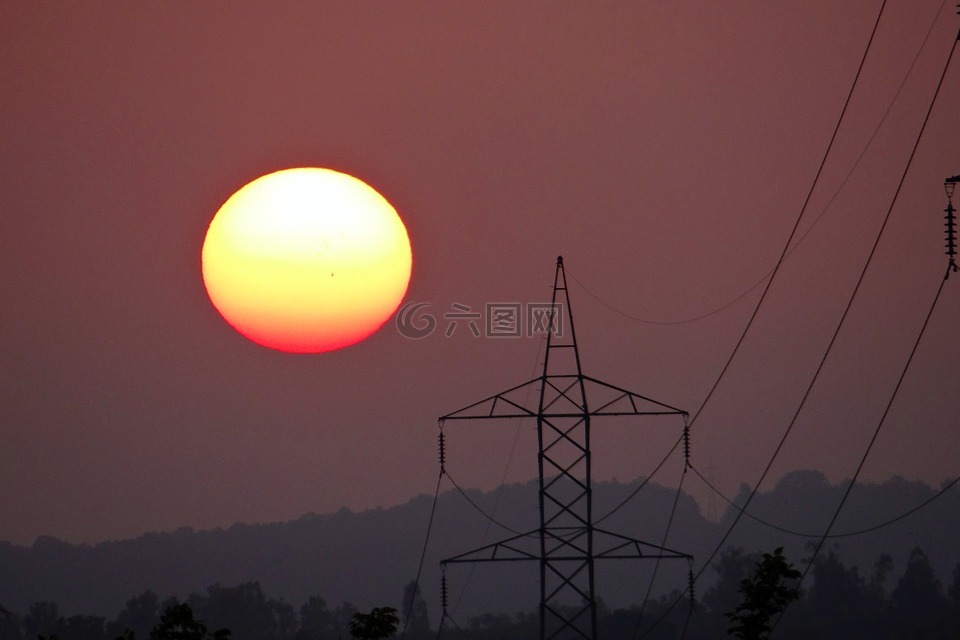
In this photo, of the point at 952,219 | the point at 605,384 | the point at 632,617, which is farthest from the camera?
the point at 632,617

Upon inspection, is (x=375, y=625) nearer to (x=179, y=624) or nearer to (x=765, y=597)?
(x=179, y=624)

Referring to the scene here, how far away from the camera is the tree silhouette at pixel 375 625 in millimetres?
58844

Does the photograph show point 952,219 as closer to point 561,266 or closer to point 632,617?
point 561,266

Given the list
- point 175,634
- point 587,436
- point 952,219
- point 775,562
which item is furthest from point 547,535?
point 952,219

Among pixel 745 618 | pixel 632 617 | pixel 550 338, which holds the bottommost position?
pixel 745 618

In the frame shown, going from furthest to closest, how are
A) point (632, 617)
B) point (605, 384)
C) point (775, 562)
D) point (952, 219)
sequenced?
point (632, 617) < point (775, 562) < point (605, 384) < point (952, 219)

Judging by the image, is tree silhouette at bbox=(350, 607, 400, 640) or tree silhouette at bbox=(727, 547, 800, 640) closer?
tree silhouette at bbox=(727, 547, 800, 640)

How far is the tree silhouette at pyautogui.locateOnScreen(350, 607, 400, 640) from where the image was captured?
2317 inches

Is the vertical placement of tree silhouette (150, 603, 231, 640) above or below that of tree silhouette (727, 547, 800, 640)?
below

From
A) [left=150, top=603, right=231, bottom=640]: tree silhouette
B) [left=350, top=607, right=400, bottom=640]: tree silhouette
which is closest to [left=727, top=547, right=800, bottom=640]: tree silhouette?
[left=350, top=607, right=400, bottom=640]: tree silhouette

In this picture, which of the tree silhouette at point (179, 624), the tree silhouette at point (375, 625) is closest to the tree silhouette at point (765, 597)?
the tree silhouette at point (375, 625)

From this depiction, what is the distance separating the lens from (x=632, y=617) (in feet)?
636

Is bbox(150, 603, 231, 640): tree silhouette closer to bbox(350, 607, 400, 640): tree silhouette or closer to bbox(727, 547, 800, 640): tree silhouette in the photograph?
bbox(350, 607, 400, 640): tree silhouette

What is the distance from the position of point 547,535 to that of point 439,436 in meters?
5.17
